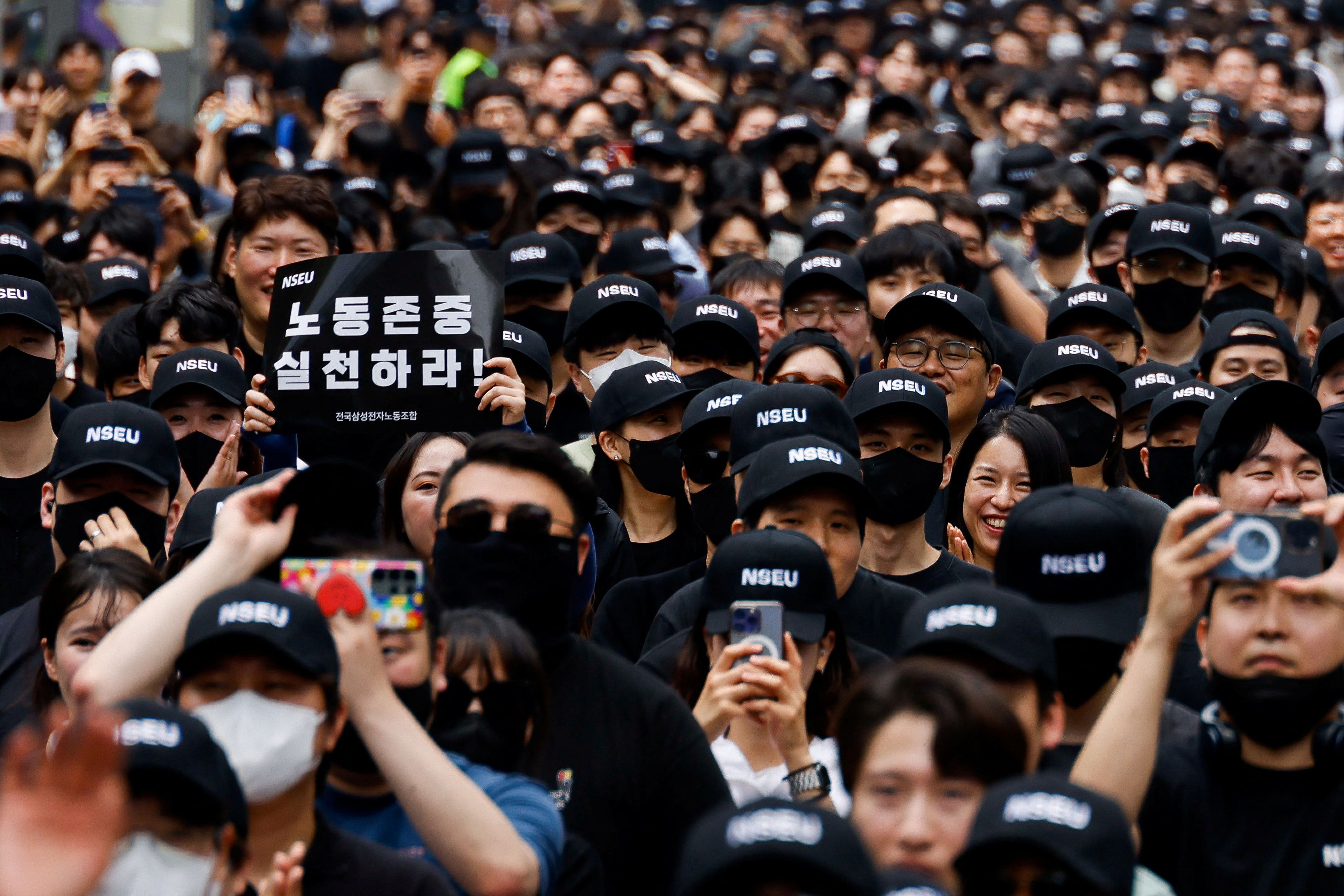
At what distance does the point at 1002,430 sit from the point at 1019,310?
3.35m

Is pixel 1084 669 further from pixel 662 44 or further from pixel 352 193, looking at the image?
pixel 662 44

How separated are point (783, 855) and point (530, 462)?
190 centimetres

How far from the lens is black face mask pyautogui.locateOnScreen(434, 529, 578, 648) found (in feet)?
16.6

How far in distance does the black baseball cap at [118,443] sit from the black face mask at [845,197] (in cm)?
596

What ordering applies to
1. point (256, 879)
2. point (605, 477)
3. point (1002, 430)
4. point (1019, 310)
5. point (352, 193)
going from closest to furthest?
point (256, 879)
point (1002, 430)
point (605, 477)
point (1019, 310)
point (352, 193)

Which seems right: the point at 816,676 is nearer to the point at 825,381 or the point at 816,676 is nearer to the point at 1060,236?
the point at 825,381

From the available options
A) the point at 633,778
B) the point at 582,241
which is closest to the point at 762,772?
the point at 633,778

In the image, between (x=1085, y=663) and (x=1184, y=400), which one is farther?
(x=1184, y=400)

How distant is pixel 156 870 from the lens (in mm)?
3820

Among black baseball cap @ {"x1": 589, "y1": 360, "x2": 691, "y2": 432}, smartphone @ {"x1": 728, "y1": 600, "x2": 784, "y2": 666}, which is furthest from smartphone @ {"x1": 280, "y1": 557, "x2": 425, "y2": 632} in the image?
black baseball cap @ {"x1": 589, "y1": 360, "x2": 691, "y2": 432}

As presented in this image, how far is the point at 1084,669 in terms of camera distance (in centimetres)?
497

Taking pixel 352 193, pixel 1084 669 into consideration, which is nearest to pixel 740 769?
pixel 1084 669

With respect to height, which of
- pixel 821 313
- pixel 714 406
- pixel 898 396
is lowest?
pixel 821 313

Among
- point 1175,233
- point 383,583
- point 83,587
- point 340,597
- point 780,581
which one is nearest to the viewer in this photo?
point 340,597
